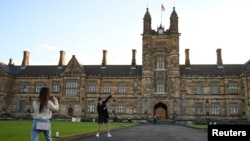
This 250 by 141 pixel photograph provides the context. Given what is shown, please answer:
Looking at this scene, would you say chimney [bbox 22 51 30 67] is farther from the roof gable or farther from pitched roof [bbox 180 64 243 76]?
pitched roof [bbox 180 64 243 76]

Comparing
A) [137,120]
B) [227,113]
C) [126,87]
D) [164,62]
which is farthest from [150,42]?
[227,113]

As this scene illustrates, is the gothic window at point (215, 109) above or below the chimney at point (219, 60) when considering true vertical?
below

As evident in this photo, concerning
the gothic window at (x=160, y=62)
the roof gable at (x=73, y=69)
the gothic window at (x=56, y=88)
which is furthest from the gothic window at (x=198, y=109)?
the gothic window at (x=56, y=88)

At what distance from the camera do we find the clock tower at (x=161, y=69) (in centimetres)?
5428

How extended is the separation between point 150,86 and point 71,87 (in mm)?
14901

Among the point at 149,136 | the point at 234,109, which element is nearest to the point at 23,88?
the point at 234,109

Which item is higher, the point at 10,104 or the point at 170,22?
the point at 170,22

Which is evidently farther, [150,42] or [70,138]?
[150,42]

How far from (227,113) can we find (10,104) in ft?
135

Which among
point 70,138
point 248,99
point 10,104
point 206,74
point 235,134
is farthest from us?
point 10,104

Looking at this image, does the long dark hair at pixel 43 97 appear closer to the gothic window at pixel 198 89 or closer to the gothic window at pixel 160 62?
the gothic window at pixel 160 62

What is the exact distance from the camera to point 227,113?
174 ft

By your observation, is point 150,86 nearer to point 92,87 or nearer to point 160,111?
point 160,111

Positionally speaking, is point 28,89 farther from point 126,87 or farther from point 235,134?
point 235,134
